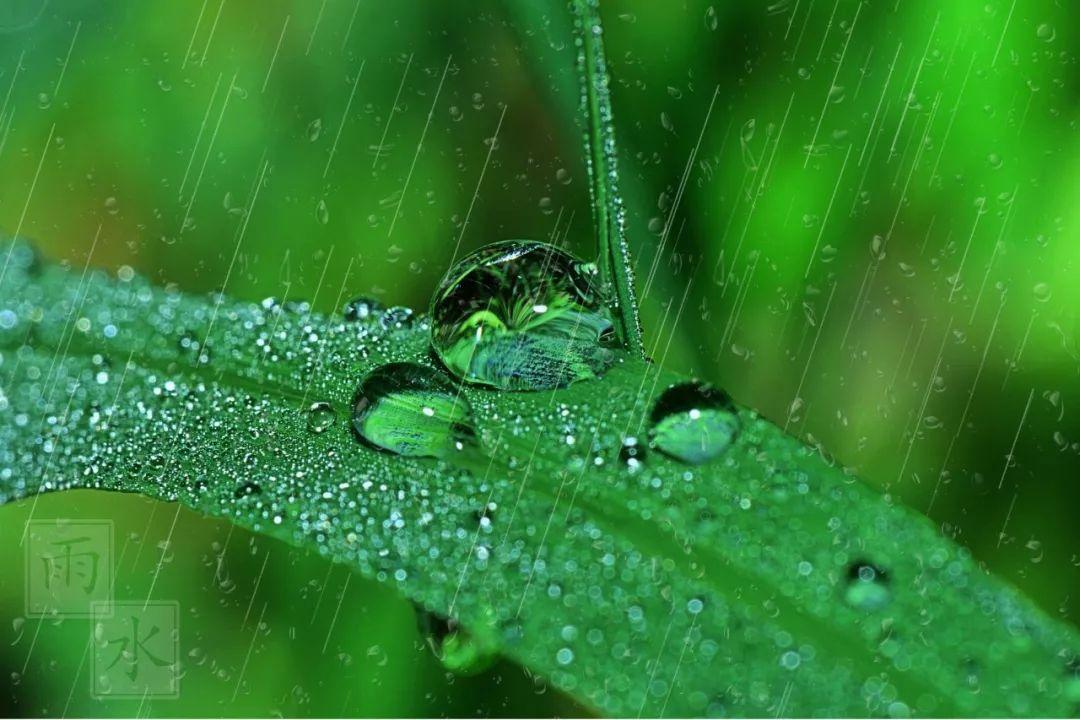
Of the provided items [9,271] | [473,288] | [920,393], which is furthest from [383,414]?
[920,393]

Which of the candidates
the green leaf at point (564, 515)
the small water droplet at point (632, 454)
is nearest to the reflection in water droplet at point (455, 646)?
the green leaf at point (564, 515)

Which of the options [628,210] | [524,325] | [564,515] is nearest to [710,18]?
[628,210]

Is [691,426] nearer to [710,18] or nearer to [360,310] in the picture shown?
[360,310]

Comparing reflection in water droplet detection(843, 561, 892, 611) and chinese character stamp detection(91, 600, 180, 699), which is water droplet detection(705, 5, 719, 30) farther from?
chinese character stamp detection(91, 600, 180, 699)

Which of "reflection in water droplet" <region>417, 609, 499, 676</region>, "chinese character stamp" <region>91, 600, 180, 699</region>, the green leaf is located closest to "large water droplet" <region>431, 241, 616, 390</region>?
the green leaf

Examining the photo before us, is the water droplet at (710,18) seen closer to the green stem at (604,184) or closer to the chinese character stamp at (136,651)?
the green stem at (604,184)

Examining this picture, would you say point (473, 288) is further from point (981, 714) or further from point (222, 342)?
point (981, 714)
